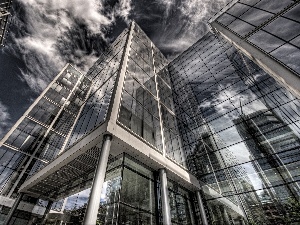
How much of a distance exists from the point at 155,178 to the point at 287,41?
12.4m

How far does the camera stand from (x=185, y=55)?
87.3 ft

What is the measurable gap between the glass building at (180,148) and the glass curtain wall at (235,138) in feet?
0.33

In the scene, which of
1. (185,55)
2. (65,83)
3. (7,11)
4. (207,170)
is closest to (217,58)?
(185,55)

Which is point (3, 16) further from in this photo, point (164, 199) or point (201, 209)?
point (201, 209)

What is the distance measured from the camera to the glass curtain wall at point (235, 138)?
12.7m

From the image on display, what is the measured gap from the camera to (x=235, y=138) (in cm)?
1483

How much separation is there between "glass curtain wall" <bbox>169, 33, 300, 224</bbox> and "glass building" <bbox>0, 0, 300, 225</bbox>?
100 millimetres

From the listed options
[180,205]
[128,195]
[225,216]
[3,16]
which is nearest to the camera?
[128,195]

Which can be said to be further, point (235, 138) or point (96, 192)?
point (235, 138)

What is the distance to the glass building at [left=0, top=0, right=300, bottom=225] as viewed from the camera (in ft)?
31.1

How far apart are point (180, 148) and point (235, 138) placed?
5325 millimetres

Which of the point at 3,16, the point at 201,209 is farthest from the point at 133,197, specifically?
the point at 3,16

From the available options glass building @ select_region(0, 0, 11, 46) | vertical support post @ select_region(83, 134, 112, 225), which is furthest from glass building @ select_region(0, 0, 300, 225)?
glass building @ select_region(0, 0, 11, 46)

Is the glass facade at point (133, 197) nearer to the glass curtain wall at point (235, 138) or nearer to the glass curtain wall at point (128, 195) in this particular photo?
the glass curtain wall at point (128, 195)
